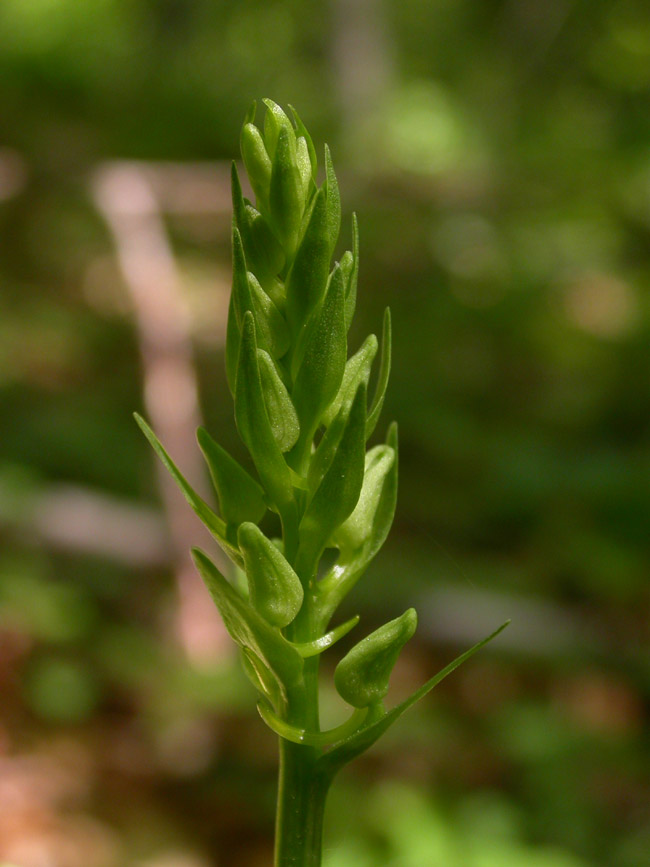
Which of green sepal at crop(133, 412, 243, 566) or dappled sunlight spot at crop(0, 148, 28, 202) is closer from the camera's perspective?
green sepal at crop(133, 412, 243, 566)

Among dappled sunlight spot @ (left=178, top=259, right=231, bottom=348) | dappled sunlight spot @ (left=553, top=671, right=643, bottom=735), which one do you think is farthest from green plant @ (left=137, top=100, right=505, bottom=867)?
dappled sunlight spot @ (left=178, top=259, right=231, bottom=348)

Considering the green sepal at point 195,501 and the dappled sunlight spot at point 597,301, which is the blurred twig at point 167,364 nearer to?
the green sepal at point 195,501

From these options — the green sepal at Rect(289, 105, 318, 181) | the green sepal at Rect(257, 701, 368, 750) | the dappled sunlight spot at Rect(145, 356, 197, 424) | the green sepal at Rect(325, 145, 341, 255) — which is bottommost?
the dappled sunlight spot at Rect(145, 356, 197, 424)

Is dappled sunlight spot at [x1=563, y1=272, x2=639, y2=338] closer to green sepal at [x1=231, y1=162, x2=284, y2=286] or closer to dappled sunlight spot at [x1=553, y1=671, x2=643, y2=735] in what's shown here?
dappled sunlight spot at [x1=553, y1=671, x2=643, y2=735]

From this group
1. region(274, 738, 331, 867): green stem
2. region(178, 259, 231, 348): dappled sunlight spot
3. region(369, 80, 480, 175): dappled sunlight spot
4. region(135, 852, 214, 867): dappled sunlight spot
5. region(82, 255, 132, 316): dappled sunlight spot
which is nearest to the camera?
region(274, 738, 331, 867): green stem

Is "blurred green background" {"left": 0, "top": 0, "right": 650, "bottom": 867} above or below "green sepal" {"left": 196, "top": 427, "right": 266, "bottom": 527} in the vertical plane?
below

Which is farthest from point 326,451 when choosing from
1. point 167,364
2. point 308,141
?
point 167,364

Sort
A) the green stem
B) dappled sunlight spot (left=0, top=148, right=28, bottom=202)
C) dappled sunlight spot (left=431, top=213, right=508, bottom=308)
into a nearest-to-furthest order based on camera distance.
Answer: the green stem
dappled sunlight spot (left=0, top=148, right=28, bottom=202)
dappled sunlight spot (left=431, top=213, right=508, bottom=308)
